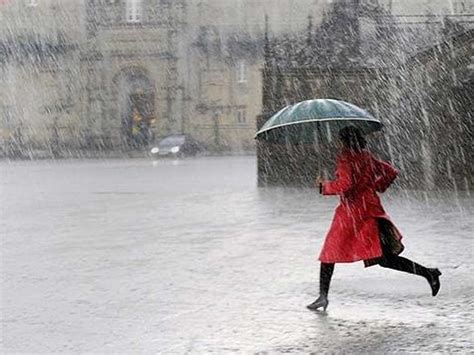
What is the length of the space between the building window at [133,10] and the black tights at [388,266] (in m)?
61.0

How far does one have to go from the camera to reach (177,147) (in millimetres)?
59094

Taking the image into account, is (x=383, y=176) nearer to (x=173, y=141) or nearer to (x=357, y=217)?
(x=357, y=217)

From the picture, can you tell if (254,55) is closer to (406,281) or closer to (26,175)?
(26,175)

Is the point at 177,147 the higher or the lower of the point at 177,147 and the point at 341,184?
the lower

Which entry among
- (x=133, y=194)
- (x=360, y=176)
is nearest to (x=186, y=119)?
(x=133, y=194)

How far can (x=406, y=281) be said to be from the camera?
1073cm

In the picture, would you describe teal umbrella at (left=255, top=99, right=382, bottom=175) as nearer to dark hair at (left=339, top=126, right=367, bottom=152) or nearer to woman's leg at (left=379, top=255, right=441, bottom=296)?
dark hair at (left=339, top=126, right=367, bottom=152)

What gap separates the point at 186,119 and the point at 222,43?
614cm

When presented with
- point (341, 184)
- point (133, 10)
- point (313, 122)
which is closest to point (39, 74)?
point (133, 10)

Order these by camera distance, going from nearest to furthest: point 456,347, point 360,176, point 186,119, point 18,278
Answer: point 456,347, point 360,176, point 18,278, point 186,119

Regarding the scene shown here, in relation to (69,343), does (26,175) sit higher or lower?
lower

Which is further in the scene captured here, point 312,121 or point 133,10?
point 133,10

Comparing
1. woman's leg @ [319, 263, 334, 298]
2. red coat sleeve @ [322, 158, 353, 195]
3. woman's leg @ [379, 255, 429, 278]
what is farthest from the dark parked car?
red coat sleeve @ [322, 158, 353, 195]

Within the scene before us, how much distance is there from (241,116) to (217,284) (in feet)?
191
